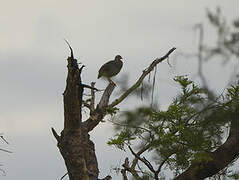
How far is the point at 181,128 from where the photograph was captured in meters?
7.18

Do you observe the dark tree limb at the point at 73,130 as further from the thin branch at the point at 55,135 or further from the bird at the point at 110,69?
the bird at the point at 110,69

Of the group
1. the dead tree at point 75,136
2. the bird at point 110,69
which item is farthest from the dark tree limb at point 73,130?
the bird at point 110,69

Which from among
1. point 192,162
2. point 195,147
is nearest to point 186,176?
point 192,162

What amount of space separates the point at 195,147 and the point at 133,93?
2.58m

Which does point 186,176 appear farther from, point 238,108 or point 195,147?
point 238,108

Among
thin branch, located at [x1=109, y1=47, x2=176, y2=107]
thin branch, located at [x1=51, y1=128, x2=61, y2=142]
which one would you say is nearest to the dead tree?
thin branch, located at [x1=51, y1=128, x2=61, y2=142]

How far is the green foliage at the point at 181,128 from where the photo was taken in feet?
21.7

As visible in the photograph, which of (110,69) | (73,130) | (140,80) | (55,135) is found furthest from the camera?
(110,69)

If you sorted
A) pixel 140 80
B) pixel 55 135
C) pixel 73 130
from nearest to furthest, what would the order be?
1. pixel 73 130
2. pixel 55 135
3. pixel 140 80

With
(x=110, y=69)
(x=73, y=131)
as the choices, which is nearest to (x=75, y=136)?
(x=73, y=131)

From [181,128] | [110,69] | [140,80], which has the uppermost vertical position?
[110,69]

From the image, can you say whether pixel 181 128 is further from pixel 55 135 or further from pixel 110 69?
pixel 110 69

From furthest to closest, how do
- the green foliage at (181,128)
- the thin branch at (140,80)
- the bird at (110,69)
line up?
the bird at (110,69) < the thin branch at (140,80) < the green foliage at (181,128)

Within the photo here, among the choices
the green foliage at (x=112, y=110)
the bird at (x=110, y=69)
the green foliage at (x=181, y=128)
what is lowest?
the green foliage at (x=181, y=128)
